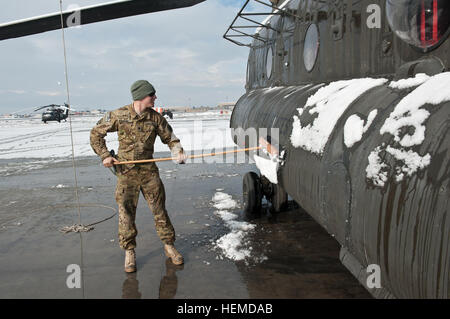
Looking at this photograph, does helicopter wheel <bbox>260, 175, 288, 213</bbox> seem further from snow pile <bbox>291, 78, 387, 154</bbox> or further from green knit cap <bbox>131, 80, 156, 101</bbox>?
green knit cap <bbox>131, 80, 156, 101</bbox>

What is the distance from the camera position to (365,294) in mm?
3262

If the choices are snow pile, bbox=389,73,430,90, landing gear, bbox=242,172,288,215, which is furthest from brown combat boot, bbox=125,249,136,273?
snow pile, bbox=389,73,430,90

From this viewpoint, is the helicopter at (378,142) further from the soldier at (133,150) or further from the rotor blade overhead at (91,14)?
the rotor blade overhead at (91,14)

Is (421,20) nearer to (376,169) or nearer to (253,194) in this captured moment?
(376,169)

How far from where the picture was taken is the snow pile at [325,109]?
2.71 meters

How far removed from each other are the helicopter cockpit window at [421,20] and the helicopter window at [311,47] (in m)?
2.16

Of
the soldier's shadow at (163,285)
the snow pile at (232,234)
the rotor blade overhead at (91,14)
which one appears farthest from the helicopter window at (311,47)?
the soldier's shadow at (163,285)

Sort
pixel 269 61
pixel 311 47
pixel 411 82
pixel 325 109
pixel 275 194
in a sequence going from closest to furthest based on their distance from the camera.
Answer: pixel 411 82 → pixel 325 109 → pixel 311 47 → pixel 275 194 → pixel 269 61

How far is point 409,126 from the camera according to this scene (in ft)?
5.69

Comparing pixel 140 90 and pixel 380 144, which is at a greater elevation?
pixel 140 90

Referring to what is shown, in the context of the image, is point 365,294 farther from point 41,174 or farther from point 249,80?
point 41,174

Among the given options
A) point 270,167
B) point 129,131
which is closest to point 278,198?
point 270,167

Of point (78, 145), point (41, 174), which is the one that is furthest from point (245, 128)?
point (78, 145)

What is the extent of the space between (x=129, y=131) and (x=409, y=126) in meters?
2.97
